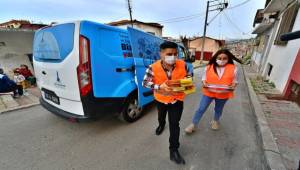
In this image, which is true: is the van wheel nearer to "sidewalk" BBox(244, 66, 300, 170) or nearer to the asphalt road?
the asphalt road

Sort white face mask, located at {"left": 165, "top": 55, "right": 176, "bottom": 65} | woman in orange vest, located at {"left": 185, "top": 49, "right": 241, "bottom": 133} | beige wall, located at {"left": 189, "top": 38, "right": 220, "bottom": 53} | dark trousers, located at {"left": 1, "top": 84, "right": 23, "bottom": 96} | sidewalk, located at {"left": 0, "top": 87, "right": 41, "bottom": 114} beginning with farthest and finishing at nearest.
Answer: beige wall, located at {"left": 189, "top": 38, "right": 220, "bottom": 53} < dark trousers, located at {"left": 1, "top": 84, "right": 23, "bottom": 96} < sidewalk, located at {"left": 0, "top": 87, "right": 41, "bottom": 114} < woman in orange vest, located at {"left": 185, "top": 49, "right": 241, "bottom": 133} < white face mask, located at {"left": 165, "top": 55, "right": 176, "bottom": 65}

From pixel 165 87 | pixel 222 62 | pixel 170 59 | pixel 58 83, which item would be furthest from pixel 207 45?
pixel 58 83

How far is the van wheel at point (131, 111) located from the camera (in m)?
2.94

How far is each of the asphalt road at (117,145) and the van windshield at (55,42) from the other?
1.42 metres

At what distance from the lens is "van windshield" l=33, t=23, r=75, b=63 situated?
2142mm

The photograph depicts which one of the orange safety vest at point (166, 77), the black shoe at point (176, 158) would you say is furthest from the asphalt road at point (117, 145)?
the orange safety vest at point (166, 77)

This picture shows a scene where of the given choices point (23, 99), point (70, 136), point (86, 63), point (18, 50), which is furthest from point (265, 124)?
point (18, 50)

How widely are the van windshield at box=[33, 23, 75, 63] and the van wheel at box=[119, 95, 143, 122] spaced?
1398 millimetres

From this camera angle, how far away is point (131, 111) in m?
3.13

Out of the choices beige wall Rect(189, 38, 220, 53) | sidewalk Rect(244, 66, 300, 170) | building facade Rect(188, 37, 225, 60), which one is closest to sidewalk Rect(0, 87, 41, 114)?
sidewalk Rect(244, 66, 300, 170)

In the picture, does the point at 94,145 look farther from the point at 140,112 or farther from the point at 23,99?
the point at 23,99

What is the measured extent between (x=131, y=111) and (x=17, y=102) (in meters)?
3.85

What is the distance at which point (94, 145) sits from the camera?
8.05ft

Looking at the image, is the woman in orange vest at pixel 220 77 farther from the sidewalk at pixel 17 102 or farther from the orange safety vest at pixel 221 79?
the sidewalk at pixel 17 102
